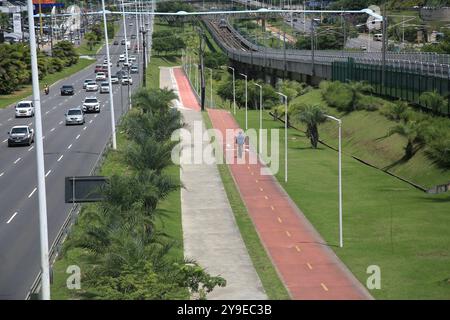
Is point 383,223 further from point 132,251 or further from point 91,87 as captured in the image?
point 91,87

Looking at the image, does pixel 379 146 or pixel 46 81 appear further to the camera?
pixel 46 81

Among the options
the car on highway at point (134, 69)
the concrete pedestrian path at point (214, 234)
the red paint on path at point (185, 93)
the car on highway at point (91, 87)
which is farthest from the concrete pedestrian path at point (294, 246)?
the car on highway at point (134, 69)

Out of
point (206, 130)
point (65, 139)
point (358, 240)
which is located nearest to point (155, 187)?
point (358, 240)

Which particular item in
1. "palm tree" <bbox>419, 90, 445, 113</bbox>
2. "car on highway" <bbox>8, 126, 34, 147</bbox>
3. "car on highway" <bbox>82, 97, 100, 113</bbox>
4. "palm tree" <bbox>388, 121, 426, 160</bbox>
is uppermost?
"palm tree" <bbox>419, 90, 445, 113</bbox>

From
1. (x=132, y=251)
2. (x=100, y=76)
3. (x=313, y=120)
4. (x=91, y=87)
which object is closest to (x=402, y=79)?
(x=313, y=120)

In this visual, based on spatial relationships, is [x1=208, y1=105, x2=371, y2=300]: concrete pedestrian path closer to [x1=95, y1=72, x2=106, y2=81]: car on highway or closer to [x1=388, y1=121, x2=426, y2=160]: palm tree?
[x1=388, y1=121, x2=426, y2=160]: palm tree

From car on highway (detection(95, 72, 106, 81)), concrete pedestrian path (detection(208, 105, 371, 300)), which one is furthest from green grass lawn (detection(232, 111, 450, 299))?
car on highway (detection(95, 72, 106, 81))
